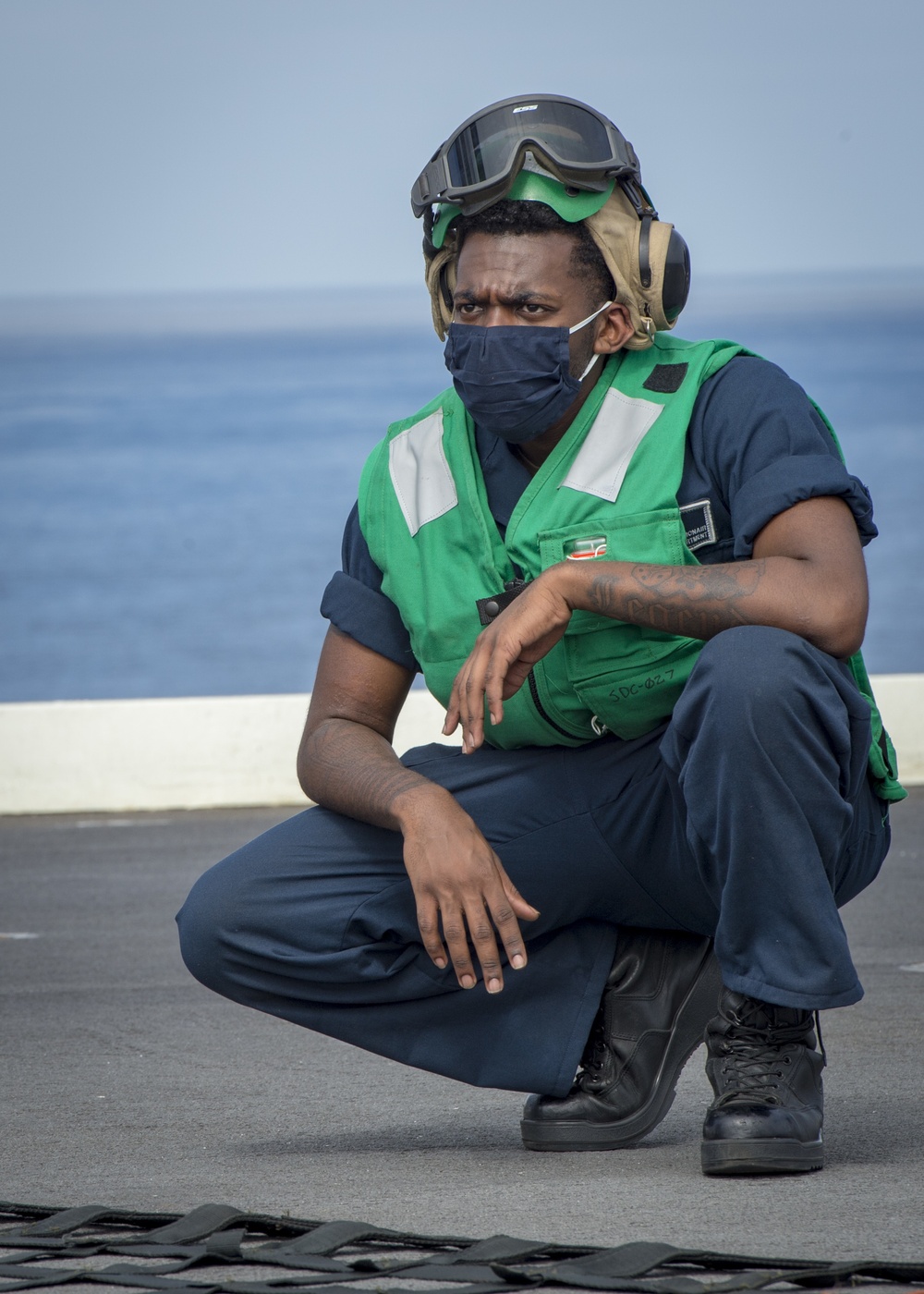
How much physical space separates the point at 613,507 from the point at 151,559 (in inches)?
1094

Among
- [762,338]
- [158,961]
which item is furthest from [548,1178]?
[762,338]

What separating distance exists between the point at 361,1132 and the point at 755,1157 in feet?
1.83

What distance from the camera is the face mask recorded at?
6.99ft

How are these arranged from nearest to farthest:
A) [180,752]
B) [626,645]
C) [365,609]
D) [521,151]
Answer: [626,645] → [521,151] → [365,609] → [180,752]

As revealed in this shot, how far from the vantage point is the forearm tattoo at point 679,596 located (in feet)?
6.25

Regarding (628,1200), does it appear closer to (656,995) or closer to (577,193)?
(656,995)

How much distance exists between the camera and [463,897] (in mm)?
1978

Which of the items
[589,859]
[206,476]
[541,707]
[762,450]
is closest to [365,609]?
[541,707]

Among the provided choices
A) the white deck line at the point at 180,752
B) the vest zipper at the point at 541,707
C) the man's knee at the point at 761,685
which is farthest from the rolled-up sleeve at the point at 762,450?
the white deck line at the point at 180,752

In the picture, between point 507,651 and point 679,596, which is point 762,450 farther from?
point 507,651

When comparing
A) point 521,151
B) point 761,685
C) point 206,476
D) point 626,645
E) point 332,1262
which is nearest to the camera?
point 332,1262

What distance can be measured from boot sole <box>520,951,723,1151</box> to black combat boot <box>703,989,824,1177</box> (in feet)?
0.55

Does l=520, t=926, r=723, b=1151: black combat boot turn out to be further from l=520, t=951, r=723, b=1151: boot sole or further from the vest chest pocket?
the vest chest pocket

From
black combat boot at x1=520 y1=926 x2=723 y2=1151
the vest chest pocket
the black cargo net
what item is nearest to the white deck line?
black combat boot at x1=520 y1=926 x2=723 y2=1151
